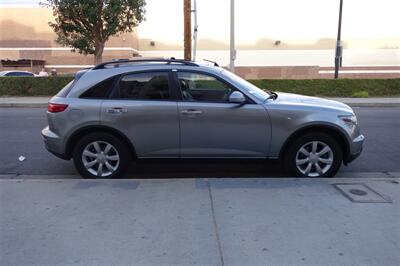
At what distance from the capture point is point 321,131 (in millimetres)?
6141

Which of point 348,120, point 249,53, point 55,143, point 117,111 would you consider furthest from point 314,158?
point 249,53

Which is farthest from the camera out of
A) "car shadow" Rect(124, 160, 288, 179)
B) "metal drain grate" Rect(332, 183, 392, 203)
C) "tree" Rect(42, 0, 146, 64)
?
"tree" Rect(42, 0, 146, 64)

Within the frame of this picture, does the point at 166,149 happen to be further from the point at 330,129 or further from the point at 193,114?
the point at 330,129

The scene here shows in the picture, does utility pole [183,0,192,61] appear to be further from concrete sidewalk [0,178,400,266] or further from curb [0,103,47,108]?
concrete sidewalk [0,178,400,266]

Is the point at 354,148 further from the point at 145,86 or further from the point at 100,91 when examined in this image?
the point at 100,91

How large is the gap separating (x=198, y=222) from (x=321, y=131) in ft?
8.27

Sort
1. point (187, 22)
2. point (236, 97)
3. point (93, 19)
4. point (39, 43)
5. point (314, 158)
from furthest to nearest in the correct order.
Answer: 1. point (39, 43)
2. point (93, 19)
3. point (187, 22)
4. point (314, 158)
5. point (236, 97)

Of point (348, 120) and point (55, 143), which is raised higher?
point (348, 120)

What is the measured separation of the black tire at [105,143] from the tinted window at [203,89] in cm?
106

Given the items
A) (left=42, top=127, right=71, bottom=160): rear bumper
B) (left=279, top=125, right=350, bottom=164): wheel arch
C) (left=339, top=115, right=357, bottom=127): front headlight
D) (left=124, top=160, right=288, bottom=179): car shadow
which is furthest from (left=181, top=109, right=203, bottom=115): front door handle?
(left=339, top=115, right=357, bottom=127): front headlight

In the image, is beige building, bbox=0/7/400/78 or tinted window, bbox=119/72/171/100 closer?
tinted window, bbox=119/72/171/100

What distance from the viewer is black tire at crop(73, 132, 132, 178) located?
6141 millimetres

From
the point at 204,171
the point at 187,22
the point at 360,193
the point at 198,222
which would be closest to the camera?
the point at 198,222

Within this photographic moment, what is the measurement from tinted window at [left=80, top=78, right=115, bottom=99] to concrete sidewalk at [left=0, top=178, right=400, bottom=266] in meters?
1.17
